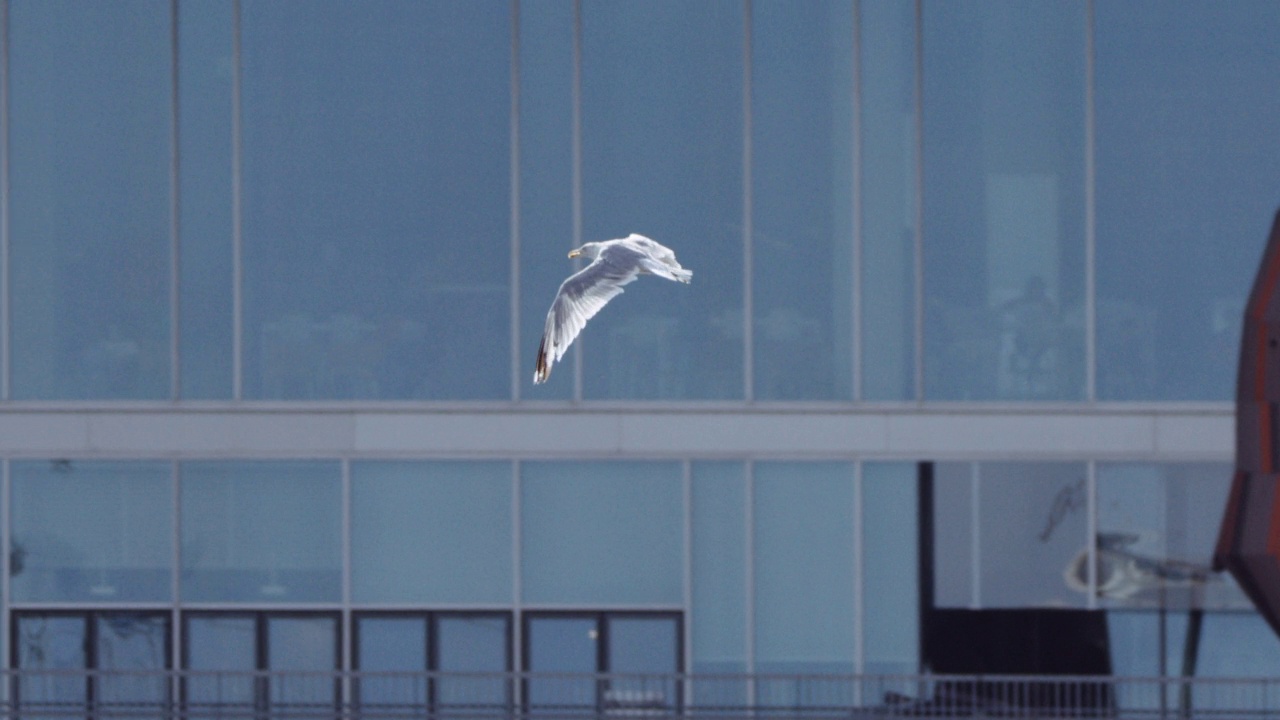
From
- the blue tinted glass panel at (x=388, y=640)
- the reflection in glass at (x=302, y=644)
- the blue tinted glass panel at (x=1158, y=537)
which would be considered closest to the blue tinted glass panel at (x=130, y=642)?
the reflection in glass at (x=302, y=644)

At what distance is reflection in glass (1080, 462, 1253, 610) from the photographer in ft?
69.0

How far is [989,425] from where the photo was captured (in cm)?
2100

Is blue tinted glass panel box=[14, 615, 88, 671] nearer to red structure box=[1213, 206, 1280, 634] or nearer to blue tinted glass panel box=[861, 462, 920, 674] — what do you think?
blue tinted glass panel box=[861, 462, 920, 674]

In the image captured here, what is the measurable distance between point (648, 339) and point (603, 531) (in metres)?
2.09

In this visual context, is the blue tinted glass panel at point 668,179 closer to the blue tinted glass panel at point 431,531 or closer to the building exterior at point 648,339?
the building exterior at point 648,339

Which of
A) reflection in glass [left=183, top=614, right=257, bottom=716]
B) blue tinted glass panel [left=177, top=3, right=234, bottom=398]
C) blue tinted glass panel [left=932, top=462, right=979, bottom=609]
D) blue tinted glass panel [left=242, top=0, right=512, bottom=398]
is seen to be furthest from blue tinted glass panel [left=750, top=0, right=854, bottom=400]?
reflection in glass [left=183, top=614, right=257, bottom=716]

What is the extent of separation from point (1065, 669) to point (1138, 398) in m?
2.94

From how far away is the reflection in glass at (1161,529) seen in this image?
21031 millimetres

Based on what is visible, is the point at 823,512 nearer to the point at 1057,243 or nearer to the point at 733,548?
the point at 733,548

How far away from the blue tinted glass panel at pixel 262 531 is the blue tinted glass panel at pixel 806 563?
14.8ft

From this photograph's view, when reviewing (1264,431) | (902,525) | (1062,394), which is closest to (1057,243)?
(1062,394)

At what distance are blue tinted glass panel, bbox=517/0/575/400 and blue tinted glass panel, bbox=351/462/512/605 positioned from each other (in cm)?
120

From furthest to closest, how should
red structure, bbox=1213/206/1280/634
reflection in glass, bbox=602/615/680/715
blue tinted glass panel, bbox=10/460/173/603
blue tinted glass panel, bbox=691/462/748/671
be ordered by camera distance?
blue tinted glass panel, bbox=10/460/173/603
blue tinted glass panel, bbox=691/462/748/671
reflection in glass, bbox=602/615/680/715
red structure, bbox=1213/206/1280/634

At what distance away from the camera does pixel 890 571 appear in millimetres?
21047
